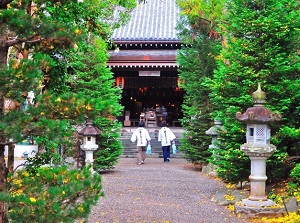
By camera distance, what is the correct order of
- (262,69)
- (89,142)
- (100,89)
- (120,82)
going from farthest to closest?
(120,82) < (100,89) < (89,142) < (262,69)

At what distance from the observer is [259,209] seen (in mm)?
8430

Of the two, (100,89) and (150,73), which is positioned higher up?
(150,73)

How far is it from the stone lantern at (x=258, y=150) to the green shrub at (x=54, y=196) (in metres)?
4.93

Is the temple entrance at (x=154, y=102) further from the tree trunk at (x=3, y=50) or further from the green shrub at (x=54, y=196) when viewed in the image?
the green shrub at (x=54, y=196)

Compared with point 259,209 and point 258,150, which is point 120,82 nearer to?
point 258,150

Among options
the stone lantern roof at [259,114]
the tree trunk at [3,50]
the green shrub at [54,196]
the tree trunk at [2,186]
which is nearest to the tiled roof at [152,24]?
the stone lantern roof at [259,114]

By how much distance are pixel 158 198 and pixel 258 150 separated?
109 inches

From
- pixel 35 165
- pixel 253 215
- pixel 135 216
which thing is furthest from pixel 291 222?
pixel 35 165

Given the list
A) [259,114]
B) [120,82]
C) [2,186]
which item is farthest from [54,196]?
[120,82]

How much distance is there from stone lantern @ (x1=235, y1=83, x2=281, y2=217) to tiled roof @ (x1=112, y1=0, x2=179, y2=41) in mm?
15824

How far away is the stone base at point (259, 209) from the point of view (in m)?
8.38

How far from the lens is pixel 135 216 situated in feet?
28.3

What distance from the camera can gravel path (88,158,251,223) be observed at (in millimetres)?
8555

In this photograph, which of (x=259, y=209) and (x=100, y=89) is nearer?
(x=259, y=209)
